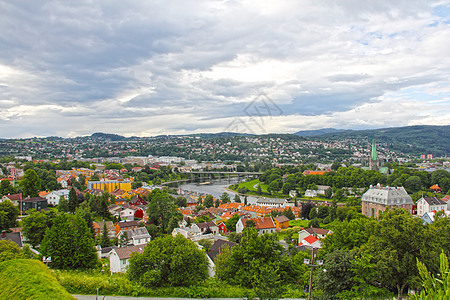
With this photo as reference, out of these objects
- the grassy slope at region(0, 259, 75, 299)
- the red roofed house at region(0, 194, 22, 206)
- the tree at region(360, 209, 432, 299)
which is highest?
the grassy slope at region(0, 259, 75, 299)

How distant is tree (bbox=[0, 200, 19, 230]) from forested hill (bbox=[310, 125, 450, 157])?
137 m

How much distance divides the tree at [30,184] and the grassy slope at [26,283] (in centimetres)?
2650

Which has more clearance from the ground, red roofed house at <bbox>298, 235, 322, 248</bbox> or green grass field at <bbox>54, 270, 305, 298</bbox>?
green grass field at <bbox>54, 270, 305, 298</bbox>

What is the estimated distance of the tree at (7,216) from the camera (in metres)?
18.8

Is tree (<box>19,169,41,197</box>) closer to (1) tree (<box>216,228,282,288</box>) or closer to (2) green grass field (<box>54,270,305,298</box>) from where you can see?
(2) green grass field (<box>54,270,305,298</box>)

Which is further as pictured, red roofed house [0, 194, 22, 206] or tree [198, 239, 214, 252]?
red roofed house [0, 194, 22, 206]

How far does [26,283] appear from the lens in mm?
5137

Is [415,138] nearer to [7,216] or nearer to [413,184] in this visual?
[413,184]

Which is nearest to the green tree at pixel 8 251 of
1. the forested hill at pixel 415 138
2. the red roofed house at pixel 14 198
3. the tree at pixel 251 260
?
the tree at pixel 251 260

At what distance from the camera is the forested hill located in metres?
139

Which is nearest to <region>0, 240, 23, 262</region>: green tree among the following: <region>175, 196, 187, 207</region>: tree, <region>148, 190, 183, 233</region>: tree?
<region>148, 190, 183, 233</region>: tree

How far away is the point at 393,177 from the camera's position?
4531cm

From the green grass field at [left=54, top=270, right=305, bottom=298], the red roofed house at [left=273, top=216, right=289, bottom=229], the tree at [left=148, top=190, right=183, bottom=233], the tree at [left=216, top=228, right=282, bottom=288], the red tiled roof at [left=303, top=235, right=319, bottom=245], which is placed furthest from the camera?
the red roofed house at [left=273, top=216, right=289, bottom=229]

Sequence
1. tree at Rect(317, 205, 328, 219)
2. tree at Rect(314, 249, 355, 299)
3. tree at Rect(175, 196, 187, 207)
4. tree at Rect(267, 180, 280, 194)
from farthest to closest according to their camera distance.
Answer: tree at Rect(267, 180, 280, 194), tree at Rect(175, 196, 187, 207), tree at Rect(317, 205, 328, 219), tree at Rect(314, 249, 355, 299)
